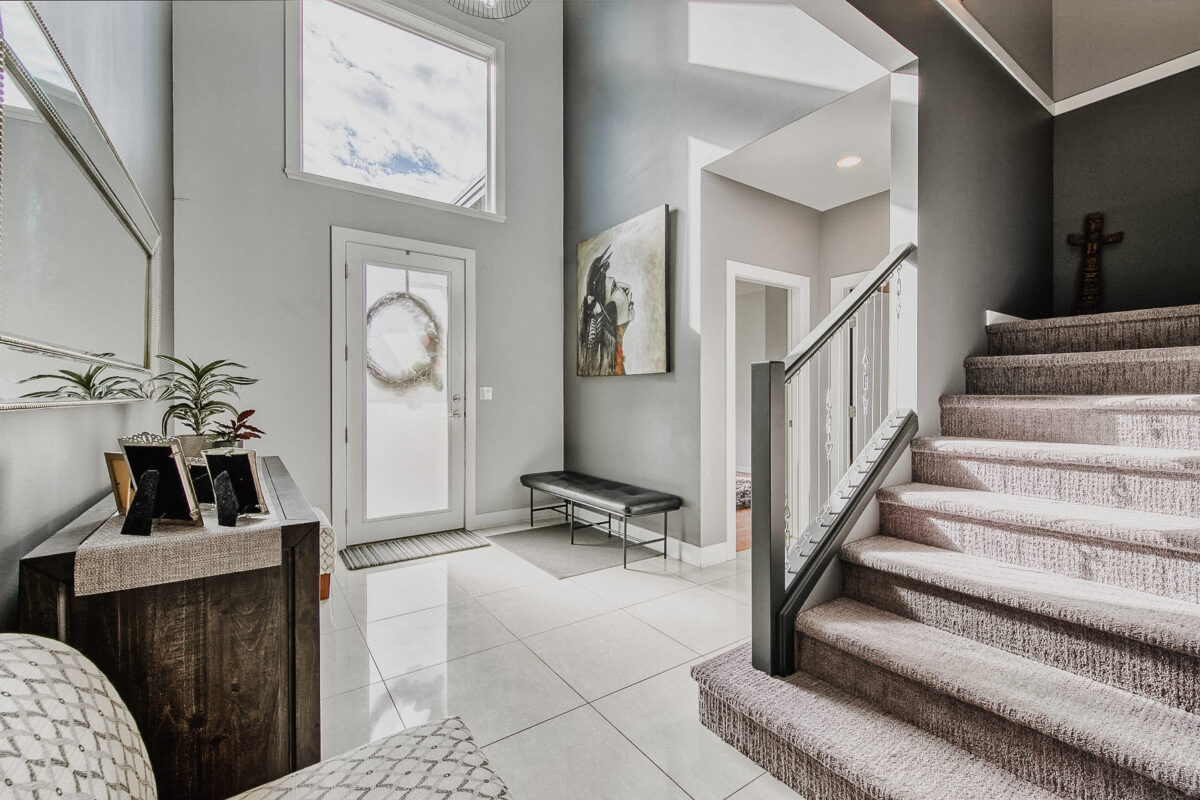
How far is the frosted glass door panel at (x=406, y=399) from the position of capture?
3.91 m

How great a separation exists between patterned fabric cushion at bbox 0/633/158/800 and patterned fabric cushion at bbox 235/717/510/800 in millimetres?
214

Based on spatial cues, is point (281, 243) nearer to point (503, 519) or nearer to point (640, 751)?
point (503, 519)

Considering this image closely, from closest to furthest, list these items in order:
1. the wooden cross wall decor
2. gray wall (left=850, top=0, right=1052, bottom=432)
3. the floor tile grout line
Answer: the floor tile grout line → gray wall (left=850, top=0, right=1052, bottom=432) → the wooden cross wall decor

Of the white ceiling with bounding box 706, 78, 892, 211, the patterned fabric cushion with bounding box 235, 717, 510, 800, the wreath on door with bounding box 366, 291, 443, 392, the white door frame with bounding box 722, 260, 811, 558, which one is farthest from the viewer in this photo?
the wreath on door with bounding box 366, 291, 443, 392

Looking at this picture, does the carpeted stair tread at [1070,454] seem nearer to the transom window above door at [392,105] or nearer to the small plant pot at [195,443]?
the small plant pot at [195,443]

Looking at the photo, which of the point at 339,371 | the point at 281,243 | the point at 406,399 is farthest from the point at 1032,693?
the point at 281,243

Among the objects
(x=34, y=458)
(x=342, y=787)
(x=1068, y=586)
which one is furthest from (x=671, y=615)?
(x=34, y=458)

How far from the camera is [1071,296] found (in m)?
3.13

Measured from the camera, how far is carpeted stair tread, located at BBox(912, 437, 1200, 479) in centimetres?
163

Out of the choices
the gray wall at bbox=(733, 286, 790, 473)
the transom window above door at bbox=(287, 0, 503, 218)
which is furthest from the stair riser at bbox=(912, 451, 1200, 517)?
the gray wall at bbox=(733, 286, 790, 473)

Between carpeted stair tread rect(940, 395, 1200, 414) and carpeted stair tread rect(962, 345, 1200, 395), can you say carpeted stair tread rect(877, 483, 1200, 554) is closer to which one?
carpeted stair tread rect(940, 395, 1200, 414)

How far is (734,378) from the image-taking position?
11.5ft

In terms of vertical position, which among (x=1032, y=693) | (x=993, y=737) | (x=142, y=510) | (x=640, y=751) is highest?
(x=142, y=510)

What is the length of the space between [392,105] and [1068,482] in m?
4.67
